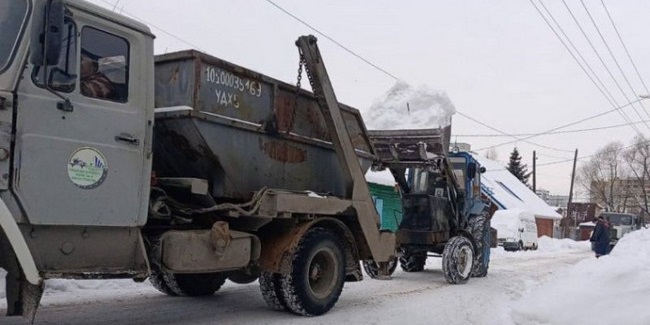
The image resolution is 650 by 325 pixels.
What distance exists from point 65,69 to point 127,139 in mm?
815

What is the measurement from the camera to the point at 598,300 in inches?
271

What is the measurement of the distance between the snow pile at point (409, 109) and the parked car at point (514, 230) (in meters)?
6.19

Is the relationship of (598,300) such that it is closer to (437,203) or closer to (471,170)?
(437,203)

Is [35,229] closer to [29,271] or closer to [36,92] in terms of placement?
[29,271]

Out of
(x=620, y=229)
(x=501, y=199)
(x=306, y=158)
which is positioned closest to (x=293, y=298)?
(x=306, y=158)

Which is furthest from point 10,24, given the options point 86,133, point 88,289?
point 88,289

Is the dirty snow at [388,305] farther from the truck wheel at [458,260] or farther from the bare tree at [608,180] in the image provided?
the bare tree at [608,180]

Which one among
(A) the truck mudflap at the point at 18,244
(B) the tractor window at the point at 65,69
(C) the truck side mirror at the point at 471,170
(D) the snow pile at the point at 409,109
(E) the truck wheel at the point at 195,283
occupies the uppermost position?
(D) the snow pile at the point at 409,109

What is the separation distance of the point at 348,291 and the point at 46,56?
646cm

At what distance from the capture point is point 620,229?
27953 millimetres

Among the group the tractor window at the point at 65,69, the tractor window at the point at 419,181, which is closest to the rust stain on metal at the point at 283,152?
A: the tractor window at the point at 65,69

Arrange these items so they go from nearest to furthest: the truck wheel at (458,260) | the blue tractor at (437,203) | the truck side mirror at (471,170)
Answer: the blue tractor at (437,203) → the truck wheel at (458,260) → the truck side mirror at (471,170)

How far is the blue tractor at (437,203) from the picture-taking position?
38.3 feet

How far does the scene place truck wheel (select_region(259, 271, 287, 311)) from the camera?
7305 millimetres
